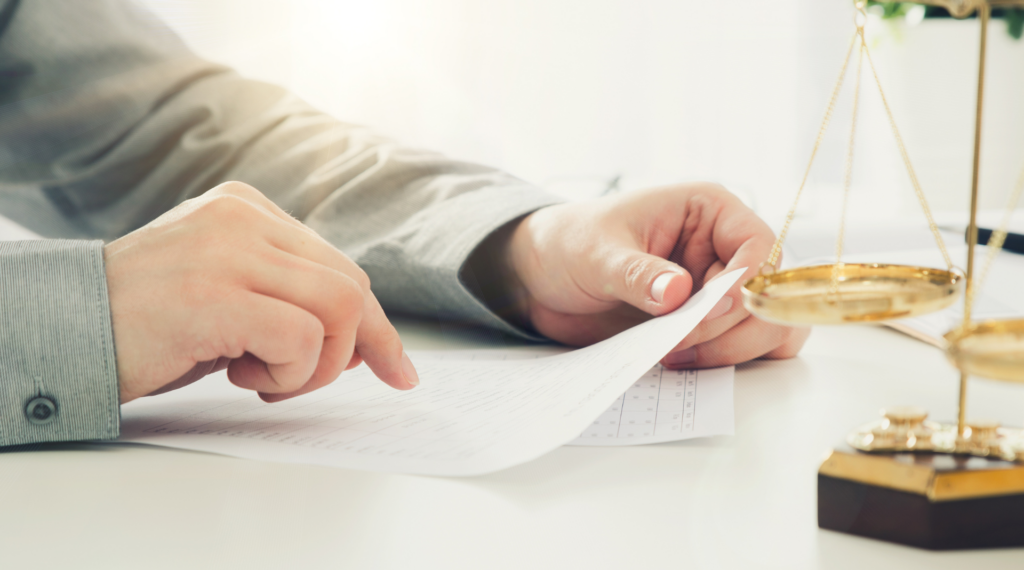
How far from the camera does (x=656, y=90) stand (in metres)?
2.18

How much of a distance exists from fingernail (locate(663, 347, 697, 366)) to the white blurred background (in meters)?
1.31

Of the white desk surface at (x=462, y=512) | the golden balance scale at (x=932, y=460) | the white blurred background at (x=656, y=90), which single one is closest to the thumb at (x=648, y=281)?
the white desk surface at (x=462, y=512)

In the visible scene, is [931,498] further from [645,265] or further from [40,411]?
[40,411]

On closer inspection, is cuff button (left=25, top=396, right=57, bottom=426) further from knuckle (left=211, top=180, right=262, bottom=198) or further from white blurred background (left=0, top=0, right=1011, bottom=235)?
white blurred background (left=0, top=0, right=1011, bottom=235)

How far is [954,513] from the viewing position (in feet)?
0.75

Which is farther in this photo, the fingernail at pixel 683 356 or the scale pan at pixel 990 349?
the fingernail at pixel 683 356

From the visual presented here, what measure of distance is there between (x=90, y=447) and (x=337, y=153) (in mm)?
511

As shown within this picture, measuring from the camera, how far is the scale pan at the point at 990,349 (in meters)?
0.18

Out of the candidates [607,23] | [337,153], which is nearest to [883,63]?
[607,23]

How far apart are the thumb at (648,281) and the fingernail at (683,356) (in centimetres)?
4

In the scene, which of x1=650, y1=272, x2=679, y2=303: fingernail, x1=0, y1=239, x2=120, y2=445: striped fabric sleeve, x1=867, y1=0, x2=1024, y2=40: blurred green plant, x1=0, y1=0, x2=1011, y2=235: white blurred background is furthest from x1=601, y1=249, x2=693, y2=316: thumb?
x1=867, y1=0, x2=1024, y2=40: blurred green plant

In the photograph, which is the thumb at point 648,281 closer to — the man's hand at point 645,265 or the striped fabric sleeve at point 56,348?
the man's hand at point 645,265

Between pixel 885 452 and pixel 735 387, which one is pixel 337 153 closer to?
pixel 735 387

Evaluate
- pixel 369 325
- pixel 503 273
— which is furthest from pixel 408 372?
pixel 503 273
